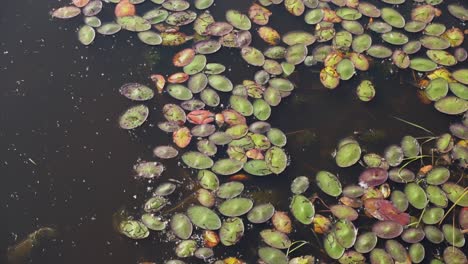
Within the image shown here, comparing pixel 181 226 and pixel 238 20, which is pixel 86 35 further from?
pixel 181 226

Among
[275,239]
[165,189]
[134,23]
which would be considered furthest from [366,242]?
[134,23]

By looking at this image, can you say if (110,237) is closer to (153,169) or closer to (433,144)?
(153,169)

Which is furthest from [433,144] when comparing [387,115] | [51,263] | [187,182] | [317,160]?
[51,263]

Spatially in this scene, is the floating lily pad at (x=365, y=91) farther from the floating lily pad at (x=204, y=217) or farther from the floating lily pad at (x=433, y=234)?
the floating lily pad at (x=204, y=217)

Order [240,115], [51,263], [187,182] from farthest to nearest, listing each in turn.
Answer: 1. [240,115]
2. [187,182]
3. [51,263]

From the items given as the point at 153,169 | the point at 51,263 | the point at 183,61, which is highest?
the point at 183,61

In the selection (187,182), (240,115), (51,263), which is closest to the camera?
(51,263)

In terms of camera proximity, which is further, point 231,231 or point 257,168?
point 257,168
